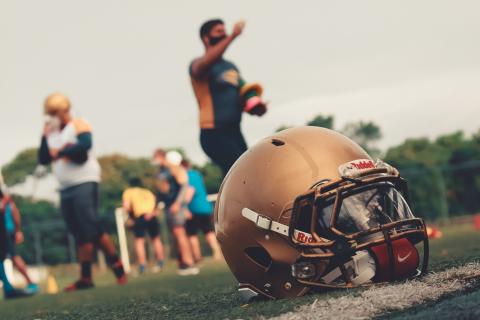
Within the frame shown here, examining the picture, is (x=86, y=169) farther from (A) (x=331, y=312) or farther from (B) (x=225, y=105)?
(A) (x=331, y=312)

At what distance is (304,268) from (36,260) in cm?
1920

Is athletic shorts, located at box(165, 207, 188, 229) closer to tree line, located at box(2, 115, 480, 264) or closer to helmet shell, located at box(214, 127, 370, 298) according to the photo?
tree line, located at box(2, 115, 480, 264)

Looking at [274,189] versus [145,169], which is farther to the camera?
[145,169]

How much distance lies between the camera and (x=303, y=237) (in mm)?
3010

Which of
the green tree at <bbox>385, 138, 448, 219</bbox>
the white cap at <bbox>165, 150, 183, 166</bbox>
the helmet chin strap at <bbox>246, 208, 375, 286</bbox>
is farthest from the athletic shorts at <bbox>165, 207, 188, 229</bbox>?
the green tree at <bbox>385, 138, 448, 219</bbox>

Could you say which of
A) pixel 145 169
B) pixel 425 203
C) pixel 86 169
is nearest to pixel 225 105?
pixel 86 169

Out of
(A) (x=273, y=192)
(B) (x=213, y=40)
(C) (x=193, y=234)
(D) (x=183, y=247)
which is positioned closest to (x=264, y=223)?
(A) (x=273, y=192)

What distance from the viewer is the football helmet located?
9.70 feet

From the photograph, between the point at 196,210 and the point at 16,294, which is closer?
the point at 16,294

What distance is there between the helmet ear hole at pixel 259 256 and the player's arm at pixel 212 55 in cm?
282

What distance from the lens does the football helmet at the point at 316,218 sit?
296cm

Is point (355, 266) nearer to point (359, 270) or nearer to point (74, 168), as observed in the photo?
point (359, 270)

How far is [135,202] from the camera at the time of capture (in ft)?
41.9

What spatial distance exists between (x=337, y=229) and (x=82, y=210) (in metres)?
4.54
